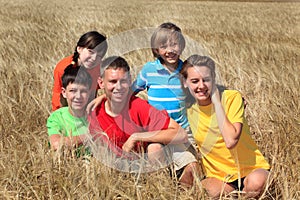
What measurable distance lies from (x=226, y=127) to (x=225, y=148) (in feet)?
0.58

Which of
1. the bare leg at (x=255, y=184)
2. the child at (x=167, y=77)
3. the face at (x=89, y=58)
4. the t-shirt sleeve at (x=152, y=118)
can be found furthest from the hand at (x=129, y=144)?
the face at (x=89, y=58)

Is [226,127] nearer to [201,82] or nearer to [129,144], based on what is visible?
[201,82]

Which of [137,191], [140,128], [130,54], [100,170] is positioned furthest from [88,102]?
[130,54]

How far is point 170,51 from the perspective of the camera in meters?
2.90

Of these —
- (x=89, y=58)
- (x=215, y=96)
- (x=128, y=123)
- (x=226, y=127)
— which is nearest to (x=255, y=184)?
(x=226, y=127)

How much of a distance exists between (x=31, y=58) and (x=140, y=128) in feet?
9.48

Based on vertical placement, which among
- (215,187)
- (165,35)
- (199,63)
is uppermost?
(165,35)

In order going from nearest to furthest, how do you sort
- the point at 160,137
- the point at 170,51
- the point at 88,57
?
the point at 160,137
the point at 170,51
the point at 88,57

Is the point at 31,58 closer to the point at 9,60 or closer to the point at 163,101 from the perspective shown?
the point at 9,60

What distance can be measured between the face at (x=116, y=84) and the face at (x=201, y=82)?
348 millimetres

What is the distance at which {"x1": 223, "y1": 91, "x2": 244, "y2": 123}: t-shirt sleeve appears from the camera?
91.7 inches

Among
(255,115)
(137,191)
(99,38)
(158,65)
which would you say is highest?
(99,38)

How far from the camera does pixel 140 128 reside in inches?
101

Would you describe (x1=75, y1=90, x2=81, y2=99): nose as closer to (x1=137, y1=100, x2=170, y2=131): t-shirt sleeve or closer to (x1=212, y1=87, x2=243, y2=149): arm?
(x1=137, y1=100, x2=170, y2=131): t-shirt sleeve
